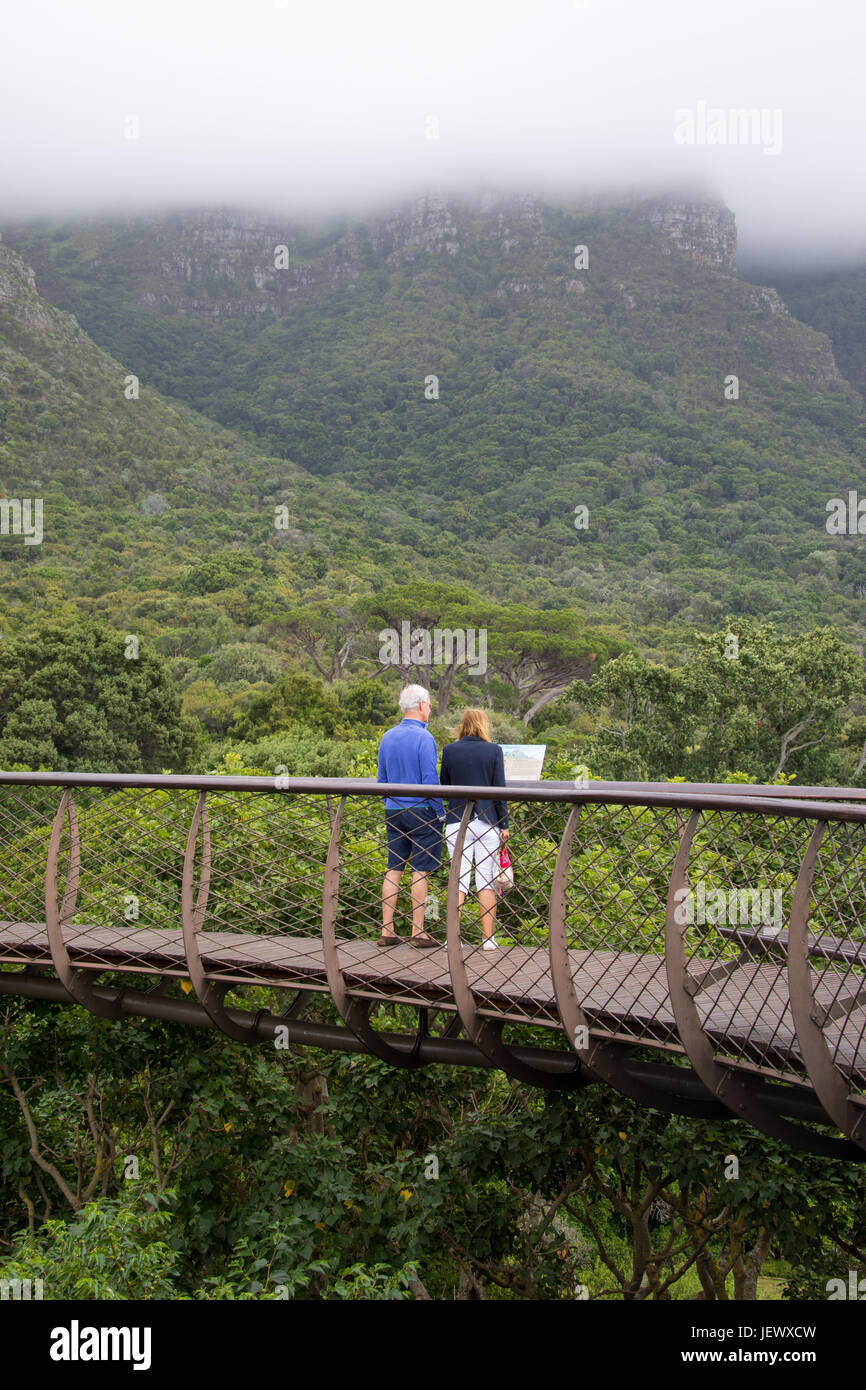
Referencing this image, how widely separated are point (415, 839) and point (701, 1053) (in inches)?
58.0

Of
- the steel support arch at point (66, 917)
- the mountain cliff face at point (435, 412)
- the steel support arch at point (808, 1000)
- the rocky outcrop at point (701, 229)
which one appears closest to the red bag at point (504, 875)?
the steel support arch at point (808, 1000)

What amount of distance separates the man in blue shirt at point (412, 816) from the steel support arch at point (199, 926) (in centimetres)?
70

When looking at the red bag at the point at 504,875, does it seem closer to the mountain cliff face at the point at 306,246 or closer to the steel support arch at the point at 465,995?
the steel support arch at the point at 465,995

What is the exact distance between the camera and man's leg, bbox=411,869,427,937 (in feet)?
15.2

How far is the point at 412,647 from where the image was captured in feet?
149

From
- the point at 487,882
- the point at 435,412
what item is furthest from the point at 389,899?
the point at 435,412

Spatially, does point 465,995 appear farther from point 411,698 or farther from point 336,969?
point 411,698

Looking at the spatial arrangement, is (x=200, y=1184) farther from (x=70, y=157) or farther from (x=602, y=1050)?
(x=70, y=157)

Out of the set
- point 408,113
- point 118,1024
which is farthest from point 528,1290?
point 408,113

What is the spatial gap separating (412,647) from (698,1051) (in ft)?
138

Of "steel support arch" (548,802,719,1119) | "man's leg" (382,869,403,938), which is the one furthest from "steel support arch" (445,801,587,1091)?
"man's leg" (382,869,403,938)

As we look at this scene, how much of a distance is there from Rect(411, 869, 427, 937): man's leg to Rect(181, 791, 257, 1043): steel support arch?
0.81 m

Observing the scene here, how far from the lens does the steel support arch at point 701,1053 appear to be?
351 cm

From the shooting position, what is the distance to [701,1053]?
11.8ft
